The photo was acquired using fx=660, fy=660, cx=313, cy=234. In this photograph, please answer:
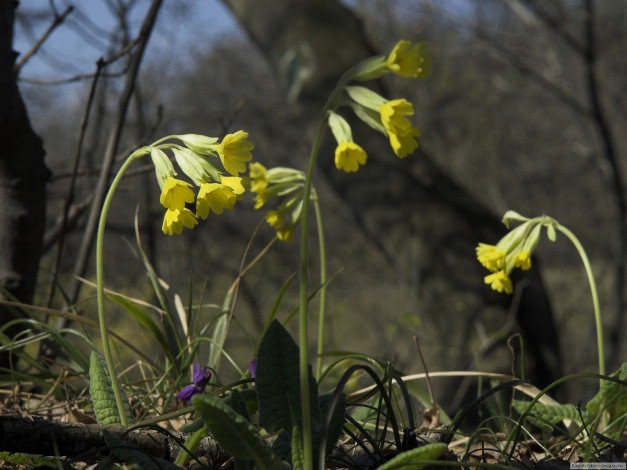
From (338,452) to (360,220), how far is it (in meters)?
3.46

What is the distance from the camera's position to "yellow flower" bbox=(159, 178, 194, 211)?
45.2 inches

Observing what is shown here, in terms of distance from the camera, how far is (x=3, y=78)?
1696 mm

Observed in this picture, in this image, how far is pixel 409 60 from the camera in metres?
1.11

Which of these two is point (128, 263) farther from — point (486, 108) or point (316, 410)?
point (486, 108)

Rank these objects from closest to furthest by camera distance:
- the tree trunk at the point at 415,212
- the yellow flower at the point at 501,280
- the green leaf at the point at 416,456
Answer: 1. the green leaf at the point at 416,456
2. the yellow flower at the point at 501,280
3. the tree trunk at the point at 415,212

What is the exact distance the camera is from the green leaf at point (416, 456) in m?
0.88

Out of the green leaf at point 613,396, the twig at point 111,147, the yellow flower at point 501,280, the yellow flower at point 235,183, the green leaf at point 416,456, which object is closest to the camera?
the green leaf at point 416,456

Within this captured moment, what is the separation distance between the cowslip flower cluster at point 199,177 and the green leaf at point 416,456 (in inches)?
Result: 19.5

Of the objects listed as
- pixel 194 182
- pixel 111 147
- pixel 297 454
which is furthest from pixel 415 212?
pixel 297 454

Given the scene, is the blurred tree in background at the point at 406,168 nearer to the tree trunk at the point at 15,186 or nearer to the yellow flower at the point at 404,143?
the tree trunk at the point at 15,186

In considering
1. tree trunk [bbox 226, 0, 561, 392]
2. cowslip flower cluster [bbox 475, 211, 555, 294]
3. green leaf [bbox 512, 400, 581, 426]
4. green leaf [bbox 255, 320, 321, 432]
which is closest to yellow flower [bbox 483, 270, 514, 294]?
cowslip flower cluster [bbox 475, 211, 555, 294]

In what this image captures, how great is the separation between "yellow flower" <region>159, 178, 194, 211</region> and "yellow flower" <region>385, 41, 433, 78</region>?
41 cm

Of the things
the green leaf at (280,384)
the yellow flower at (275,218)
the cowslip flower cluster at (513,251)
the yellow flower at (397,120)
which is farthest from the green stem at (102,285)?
the cowslip flower cluster at (513,251)

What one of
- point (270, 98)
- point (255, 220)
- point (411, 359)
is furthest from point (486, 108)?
point (411, 359)
